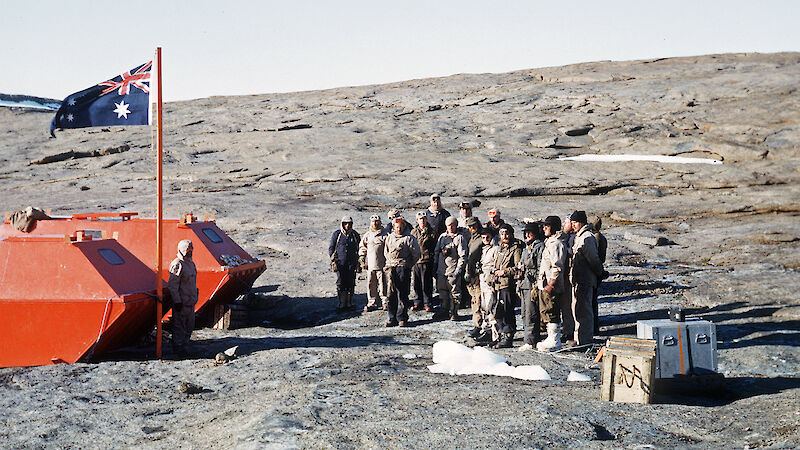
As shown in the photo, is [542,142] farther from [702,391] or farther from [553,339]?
[702,391]

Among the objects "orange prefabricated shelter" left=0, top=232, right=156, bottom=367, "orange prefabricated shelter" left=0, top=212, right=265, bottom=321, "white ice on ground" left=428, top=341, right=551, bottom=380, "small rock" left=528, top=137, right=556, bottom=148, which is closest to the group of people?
"white ice on ground" left=428, top=341, right=551, bottom=380

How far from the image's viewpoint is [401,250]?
13992mm

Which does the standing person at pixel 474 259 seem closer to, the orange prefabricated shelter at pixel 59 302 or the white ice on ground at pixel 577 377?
the white ice on ground at pixel 577 377

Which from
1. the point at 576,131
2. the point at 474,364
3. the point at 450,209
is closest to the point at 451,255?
the point at 474,364

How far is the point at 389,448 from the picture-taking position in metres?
7.01

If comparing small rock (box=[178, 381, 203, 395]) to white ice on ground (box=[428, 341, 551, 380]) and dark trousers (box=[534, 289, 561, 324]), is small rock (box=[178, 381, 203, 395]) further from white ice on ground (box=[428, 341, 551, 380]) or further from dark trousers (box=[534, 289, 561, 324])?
dark trousers (box=[534, 289, 561, 324])

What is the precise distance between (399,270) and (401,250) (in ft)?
1.16

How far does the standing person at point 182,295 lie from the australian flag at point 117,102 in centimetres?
197

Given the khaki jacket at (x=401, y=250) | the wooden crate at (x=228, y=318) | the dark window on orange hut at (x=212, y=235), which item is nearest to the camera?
the khaki jacket at (x=401, y=250)

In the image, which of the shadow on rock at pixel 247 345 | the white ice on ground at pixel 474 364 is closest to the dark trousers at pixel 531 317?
the white ice on ground at pixel 474 364

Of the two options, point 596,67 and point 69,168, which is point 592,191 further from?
point 69,168

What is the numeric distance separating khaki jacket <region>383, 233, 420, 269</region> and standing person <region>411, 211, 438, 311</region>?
74cm

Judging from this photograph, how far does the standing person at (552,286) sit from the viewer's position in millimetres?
11273

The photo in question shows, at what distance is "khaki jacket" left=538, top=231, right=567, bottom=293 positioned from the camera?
11266 mm
